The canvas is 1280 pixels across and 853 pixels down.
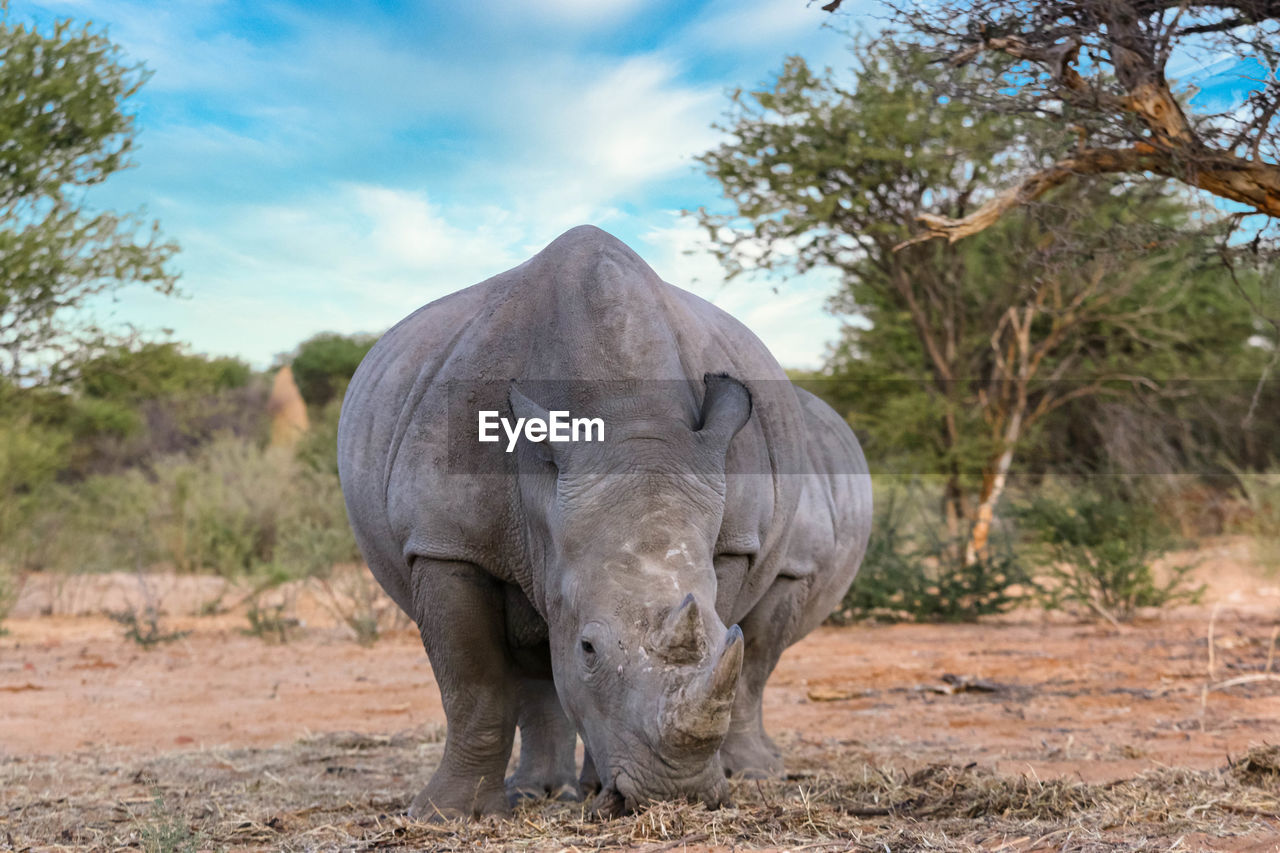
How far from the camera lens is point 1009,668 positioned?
29.9 feet

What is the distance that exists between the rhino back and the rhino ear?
0.21 ft

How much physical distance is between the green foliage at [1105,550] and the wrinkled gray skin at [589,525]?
26.1ft

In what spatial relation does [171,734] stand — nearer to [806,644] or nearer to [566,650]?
[566,650]

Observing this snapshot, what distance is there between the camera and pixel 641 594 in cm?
313

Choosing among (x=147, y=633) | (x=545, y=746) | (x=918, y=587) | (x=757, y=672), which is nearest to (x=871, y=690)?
(x=757, y=672)

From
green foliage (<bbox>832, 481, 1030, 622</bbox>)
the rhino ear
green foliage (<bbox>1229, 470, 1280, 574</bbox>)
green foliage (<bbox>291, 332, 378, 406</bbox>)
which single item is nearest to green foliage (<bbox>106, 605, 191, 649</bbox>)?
green foliage (<bbox>832, 481, 1030, 622</bbox>)

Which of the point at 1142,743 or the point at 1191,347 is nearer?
the point at 1142,743

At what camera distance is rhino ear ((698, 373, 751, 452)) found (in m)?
3.51

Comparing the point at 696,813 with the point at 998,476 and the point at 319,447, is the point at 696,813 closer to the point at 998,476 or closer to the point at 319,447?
the point at 998,476

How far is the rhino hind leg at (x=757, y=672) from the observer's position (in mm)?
4938

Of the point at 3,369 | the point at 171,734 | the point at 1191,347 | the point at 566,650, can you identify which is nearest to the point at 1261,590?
the point at 1191,347

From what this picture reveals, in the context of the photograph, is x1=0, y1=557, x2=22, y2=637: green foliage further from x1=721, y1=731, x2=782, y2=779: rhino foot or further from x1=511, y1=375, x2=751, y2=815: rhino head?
x1=511, y1=375, x2=751, y2=815: rhino head

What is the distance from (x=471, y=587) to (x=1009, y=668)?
6.32 metres

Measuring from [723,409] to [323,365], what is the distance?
114 ft
